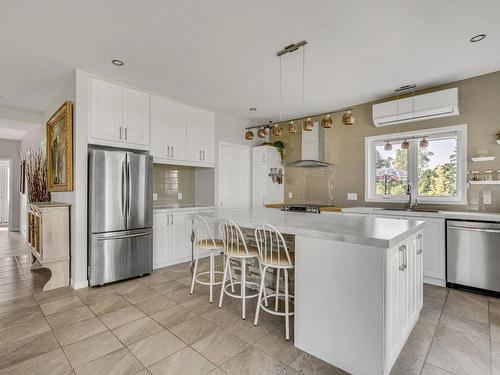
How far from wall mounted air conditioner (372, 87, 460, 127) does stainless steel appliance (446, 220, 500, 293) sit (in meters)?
1.57

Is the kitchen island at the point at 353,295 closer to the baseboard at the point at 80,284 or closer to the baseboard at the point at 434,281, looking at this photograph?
the baseboard at the point at 434,281

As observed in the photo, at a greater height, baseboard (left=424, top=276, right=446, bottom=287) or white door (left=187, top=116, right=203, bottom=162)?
white door (left=187, top=116, right=203, bottom=162)

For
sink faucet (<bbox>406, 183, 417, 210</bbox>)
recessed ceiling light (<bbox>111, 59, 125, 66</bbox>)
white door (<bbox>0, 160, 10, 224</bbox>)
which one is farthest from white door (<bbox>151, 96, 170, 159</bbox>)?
white door (<bbox>0, 160, 10, 224</bbox>)

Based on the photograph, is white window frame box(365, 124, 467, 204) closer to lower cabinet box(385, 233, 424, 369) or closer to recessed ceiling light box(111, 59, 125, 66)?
lower cabinet box(385, 233, 424, 369)

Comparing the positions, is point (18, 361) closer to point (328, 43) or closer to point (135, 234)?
point (135, 234)

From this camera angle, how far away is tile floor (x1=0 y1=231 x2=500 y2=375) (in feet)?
6.15

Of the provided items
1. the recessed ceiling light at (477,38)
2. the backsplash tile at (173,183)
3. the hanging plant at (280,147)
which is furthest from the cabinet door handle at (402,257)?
the hanging plant at (280,147)

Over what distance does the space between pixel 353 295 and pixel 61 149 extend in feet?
13.6

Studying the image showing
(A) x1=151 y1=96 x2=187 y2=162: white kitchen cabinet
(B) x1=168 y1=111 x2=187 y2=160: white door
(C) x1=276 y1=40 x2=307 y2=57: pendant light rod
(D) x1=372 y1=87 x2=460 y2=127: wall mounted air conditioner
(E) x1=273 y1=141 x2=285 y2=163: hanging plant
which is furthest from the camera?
(E) x1=273 y1=141 x2=285 y2=163: hanging plant

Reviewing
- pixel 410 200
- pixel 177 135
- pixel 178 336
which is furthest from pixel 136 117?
pixel 410 200

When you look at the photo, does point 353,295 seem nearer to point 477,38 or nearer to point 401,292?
point 401,292

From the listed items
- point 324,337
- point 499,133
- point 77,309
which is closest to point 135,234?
point 77,309

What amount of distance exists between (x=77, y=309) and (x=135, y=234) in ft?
3.67

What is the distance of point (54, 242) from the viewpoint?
334 centimetres
